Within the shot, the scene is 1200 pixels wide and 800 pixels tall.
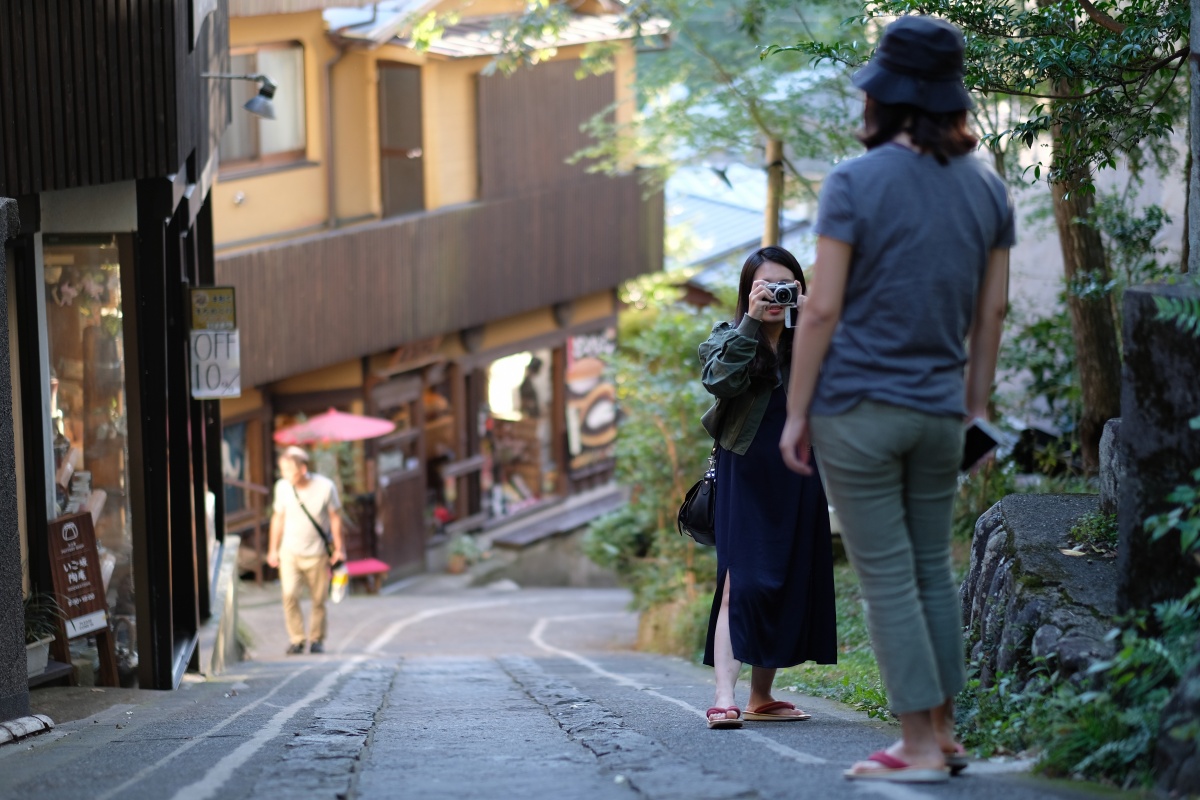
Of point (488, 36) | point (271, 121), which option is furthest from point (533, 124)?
point (271, 121)

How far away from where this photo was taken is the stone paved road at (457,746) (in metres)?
3.95

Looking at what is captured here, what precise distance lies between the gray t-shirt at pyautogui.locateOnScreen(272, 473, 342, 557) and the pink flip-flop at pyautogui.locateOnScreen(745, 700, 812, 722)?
8.63 metres

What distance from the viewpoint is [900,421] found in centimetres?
368

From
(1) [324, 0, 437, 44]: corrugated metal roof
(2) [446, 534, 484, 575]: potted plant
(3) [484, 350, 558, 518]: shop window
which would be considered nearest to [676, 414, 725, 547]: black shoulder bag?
(1) [324, 0, 437, 44]: corrugated metal roof

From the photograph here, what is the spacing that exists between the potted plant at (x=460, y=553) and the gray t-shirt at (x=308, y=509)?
8.39 m

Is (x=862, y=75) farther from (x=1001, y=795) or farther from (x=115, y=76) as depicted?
(x=115, y=76)

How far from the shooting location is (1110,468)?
5441 millimetres

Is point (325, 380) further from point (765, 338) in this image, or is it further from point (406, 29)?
point (765, 338)

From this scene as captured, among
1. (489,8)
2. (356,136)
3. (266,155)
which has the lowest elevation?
(266,155)

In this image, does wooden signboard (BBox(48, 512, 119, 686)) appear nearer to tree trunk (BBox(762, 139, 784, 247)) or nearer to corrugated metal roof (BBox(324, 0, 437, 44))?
tree trunk (BBox(762, 139, 784, 247))

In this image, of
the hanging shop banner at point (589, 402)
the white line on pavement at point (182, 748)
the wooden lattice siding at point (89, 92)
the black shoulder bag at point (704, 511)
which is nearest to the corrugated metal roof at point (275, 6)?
the hanging shop banner at point (589, 402)

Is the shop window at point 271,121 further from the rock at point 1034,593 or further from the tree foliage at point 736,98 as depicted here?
the rock at point 1034,593

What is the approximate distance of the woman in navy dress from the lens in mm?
5266

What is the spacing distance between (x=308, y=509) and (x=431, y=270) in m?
8.36
